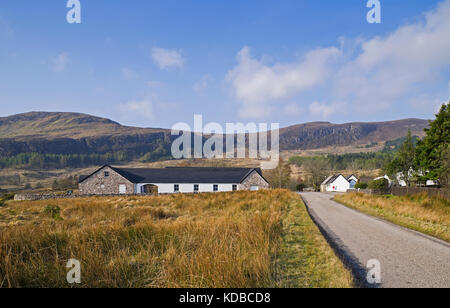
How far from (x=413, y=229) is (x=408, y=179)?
42.8m

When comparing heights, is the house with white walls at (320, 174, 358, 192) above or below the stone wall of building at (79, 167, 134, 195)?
below

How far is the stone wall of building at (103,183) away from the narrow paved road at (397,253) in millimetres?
39440

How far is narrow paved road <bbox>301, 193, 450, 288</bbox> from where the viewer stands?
434cm

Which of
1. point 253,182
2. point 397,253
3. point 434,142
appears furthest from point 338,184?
point 397,253

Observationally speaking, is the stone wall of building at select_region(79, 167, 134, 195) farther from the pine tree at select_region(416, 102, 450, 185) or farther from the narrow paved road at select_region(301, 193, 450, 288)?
the pine tree at select_region(416, 102, 450, 185)

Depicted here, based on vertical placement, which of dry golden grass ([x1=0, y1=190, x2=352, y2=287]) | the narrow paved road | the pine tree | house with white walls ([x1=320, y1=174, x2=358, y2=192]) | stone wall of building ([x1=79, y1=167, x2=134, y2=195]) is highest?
the pine tree

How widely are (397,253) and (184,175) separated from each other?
4131 cm

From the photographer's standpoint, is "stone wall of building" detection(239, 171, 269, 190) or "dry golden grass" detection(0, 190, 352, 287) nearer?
"dry golden grass" detection(0, 190, 352, 287)

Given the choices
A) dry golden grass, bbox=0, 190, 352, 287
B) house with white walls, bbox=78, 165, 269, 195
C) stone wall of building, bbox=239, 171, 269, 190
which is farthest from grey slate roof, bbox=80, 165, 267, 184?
dry golden grass, bbox=0, 190, 352, 287

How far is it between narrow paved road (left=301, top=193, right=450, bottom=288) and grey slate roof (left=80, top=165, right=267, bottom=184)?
34560mm

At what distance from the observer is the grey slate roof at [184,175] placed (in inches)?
1688

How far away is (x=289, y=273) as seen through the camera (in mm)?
4418
